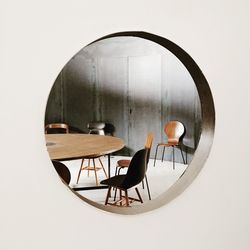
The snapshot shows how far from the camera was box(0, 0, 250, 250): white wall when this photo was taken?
133 cm

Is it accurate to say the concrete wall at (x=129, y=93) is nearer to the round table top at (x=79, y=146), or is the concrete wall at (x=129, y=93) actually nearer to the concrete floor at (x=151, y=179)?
the concrete floor at (x=151, y=179)

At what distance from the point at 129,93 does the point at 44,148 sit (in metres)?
5.97

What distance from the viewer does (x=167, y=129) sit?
6.70m

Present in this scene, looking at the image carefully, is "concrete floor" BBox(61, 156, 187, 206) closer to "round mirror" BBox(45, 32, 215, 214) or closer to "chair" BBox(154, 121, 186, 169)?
"round mirror" BBox(45, 32, 215, 214)

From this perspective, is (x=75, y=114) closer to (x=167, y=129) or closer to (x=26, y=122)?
(x=167, y=129)

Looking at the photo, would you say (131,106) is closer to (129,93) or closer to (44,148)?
(129,93)

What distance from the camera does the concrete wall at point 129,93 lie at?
6785 mm

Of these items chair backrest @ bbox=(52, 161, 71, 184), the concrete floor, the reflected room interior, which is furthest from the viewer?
the reflected room interior

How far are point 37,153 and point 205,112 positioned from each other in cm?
80

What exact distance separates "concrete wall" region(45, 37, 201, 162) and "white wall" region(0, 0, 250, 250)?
492 cm

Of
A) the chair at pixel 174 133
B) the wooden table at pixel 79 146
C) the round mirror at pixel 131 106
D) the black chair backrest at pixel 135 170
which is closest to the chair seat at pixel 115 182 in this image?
the black chair backrest at pixel 135 170

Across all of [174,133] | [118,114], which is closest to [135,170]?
[174,133]

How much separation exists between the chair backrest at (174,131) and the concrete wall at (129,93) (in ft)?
0.77

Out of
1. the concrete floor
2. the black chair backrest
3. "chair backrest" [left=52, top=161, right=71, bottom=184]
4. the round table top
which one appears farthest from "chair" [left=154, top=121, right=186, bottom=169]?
"chair backrest" [left=52, top=161, right=71, bottom=184]
